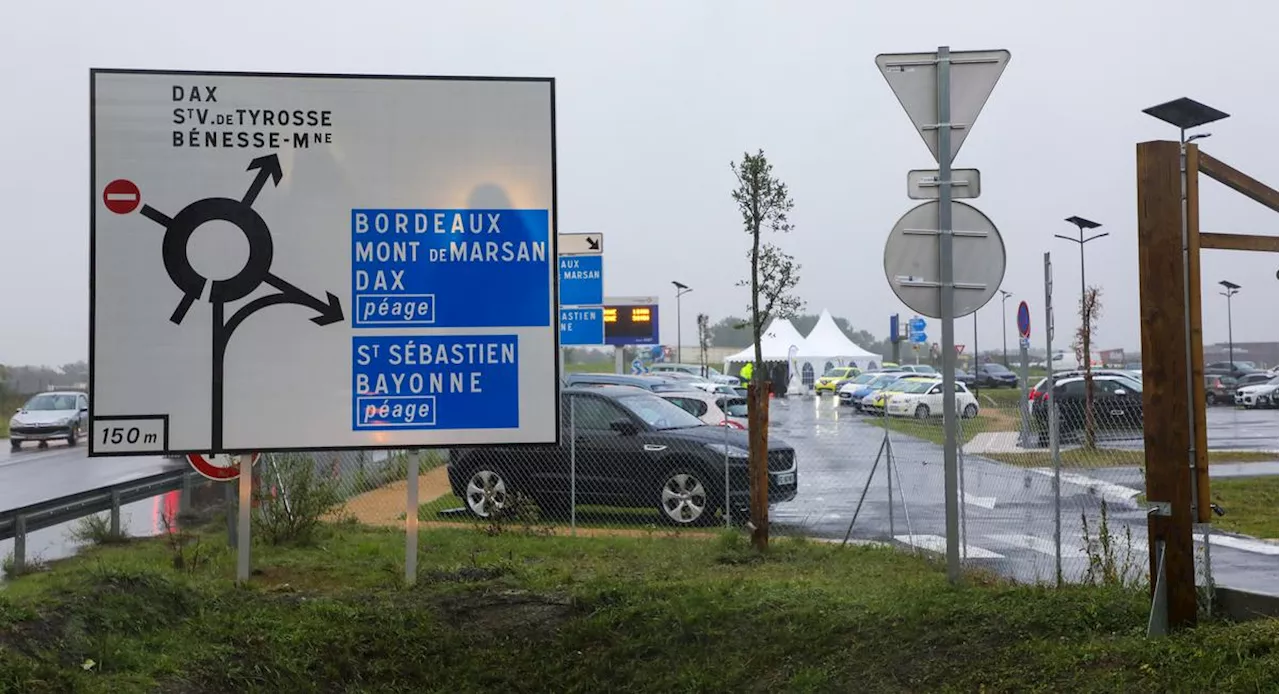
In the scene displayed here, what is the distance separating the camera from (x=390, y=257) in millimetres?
8070

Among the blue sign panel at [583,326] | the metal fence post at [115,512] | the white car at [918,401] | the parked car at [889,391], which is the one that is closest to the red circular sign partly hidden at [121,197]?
the metal fence post at [115,512]

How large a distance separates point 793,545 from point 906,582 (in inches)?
105

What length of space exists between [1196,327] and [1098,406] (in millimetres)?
17945

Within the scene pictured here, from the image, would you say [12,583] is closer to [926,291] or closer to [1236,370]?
[926,291]

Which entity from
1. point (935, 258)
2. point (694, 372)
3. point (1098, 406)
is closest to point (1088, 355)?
point (1098, 406)

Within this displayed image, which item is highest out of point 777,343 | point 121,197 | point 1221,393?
point 777,343

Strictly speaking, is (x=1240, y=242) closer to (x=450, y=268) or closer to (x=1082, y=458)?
(x=450, y=268)

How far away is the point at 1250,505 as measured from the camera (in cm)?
1393

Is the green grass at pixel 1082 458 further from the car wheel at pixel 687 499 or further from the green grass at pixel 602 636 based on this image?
the green grass at pixel 602 636

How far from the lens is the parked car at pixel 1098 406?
60.3 feet

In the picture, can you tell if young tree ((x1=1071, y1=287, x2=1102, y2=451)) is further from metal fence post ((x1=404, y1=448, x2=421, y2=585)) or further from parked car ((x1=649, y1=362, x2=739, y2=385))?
parked car ((x1=649, y1=362, x2=739, y2=385))

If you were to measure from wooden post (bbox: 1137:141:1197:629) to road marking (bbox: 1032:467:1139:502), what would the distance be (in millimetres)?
9209

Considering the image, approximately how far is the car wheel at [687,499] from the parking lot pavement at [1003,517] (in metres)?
0.87

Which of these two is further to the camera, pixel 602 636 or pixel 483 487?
pixel 483 487
